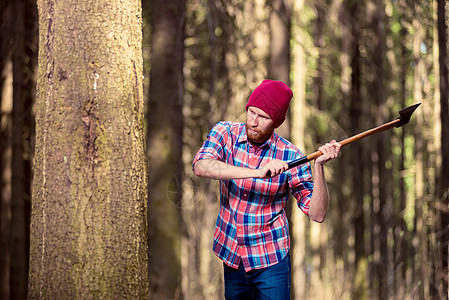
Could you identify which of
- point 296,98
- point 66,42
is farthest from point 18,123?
point 66,42

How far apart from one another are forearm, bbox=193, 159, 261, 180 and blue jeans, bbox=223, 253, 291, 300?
678 mm

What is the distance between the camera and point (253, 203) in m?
3.46

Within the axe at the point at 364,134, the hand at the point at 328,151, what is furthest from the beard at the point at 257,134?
the hand at the point at 328,151

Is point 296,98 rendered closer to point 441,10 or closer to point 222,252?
point 441,10

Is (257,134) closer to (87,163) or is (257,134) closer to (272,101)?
(272,101)

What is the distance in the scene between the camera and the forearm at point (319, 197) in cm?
328

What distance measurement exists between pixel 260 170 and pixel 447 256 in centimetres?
594

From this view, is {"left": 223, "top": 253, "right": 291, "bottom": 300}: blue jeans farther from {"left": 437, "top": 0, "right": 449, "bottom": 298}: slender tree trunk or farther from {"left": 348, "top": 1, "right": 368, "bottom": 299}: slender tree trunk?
{"left": 348, "top": 1, "right": 368, "bottom": 299}: slender tree trunk

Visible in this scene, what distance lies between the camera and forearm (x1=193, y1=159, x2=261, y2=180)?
314 cm

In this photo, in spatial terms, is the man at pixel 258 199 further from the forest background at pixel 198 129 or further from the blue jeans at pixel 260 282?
the forest background at pixel 198 129

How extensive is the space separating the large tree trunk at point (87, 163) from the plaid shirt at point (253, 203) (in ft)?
1.78

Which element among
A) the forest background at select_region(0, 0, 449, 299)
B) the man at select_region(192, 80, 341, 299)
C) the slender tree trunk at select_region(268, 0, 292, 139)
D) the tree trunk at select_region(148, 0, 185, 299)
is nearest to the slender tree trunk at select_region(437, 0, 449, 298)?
the forest background at select_region(0, 0, 449, 299)

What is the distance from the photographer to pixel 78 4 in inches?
126

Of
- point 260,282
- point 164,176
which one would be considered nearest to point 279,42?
point 164,176
